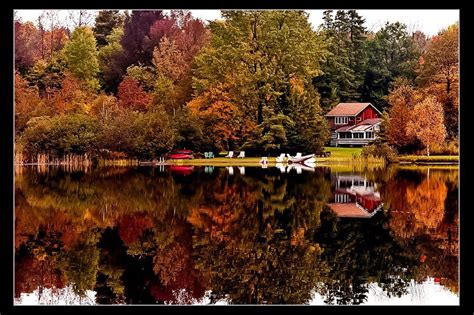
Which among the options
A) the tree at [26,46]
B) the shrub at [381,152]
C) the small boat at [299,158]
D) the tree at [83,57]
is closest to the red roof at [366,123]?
the shrub at [381,152]

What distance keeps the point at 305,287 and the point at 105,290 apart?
1.84 meters

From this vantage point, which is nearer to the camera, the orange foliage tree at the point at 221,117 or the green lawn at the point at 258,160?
the green lawn at the point at 258,160

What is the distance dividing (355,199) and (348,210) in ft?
4.42

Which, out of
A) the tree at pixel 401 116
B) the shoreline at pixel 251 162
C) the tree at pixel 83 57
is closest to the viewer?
the shoreline at pixel 251 162

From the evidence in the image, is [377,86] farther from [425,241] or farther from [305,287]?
[305,287]

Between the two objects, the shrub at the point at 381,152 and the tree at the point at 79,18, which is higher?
the tree at the point at 79,18

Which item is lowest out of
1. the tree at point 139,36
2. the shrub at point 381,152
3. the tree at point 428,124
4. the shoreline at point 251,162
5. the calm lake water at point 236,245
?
the calm lake water at point 236,245

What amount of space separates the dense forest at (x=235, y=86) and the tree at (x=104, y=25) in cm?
183

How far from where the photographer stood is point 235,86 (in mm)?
26516

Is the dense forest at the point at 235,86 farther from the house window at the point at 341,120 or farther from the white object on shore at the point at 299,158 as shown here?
the house window at the point at 341,120

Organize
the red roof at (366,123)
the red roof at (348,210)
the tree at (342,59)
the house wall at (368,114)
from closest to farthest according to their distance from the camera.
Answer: the red roof at (348,210) < the red roof at (366,123) < the house wall at (368,114) < the tree at (342,59)

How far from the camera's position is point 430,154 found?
80.5 ft

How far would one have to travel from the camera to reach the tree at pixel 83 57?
28094mm

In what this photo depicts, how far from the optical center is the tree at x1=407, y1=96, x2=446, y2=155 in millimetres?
24266
